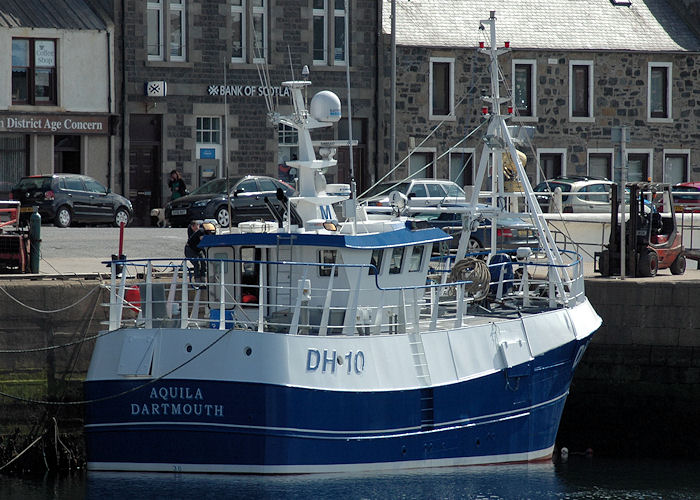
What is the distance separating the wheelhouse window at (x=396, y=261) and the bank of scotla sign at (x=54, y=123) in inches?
694

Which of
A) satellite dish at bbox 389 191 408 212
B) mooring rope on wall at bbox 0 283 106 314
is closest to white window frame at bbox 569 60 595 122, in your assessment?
satellite dish at bbox 389 191 408 212

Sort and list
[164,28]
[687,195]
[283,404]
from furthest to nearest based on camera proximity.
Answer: [687,195]
[164,28]
[283,404]

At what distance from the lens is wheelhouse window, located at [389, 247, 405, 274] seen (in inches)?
599

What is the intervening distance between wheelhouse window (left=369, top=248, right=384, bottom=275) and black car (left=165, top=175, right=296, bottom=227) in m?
13.7

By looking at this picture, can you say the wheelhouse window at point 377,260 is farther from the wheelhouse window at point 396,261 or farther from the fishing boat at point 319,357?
the wheelhouse window at point 396,261

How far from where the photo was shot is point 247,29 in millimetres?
33031

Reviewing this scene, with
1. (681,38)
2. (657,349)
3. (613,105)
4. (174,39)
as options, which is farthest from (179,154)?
(657,349)

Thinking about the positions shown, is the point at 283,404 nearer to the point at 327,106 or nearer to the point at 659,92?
the point at 327,106

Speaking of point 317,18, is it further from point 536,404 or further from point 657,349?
point 536,404

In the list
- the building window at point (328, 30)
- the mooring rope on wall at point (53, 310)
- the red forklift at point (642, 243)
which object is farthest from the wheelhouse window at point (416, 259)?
the building window at point (328, 30)

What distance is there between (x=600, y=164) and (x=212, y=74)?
11.0 metres

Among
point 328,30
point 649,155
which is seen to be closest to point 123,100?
point 328,30

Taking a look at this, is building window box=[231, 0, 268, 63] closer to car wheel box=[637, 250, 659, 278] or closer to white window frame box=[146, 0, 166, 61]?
white window frame box=[146, 0, 166, 61]

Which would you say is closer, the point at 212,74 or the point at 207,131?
the point at 212,74
